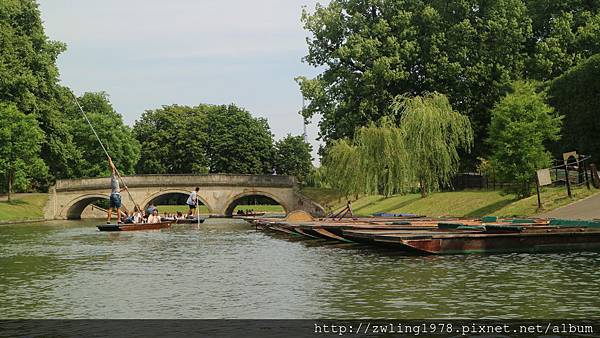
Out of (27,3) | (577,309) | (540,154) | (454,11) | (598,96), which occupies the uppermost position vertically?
(27,3)

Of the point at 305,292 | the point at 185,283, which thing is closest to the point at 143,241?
the point at 185,283

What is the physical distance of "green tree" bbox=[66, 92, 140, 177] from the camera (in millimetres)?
79500

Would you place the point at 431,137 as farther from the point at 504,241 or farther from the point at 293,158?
the point at 293,158

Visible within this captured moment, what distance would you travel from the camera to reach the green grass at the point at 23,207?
200 feet

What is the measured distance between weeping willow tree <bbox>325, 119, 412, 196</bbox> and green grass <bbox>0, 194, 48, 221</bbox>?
88.6ft

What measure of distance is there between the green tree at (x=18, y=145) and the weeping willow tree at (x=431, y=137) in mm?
30859

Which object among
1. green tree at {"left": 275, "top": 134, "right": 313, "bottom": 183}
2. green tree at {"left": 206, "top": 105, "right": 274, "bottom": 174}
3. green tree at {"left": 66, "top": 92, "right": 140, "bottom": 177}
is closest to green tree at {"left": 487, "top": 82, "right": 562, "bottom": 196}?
green tree at {"left": 66, "top": 92, "right": 140, "bottom": 177}

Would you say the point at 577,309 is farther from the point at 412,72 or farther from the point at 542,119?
the point at 412,72

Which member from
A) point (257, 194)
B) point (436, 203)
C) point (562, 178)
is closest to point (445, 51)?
point (436, 203)

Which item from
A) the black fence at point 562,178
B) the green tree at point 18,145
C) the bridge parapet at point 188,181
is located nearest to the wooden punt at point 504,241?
the black fence at point 562,178

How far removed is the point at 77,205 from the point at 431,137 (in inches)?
1583

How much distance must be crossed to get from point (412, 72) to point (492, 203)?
58.1ft

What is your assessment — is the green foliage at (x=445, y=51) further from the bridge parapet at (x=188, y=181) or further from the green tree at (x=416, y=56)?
the bridge parapet at (x=188, y=181)

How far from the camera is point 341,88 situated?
59219mm
